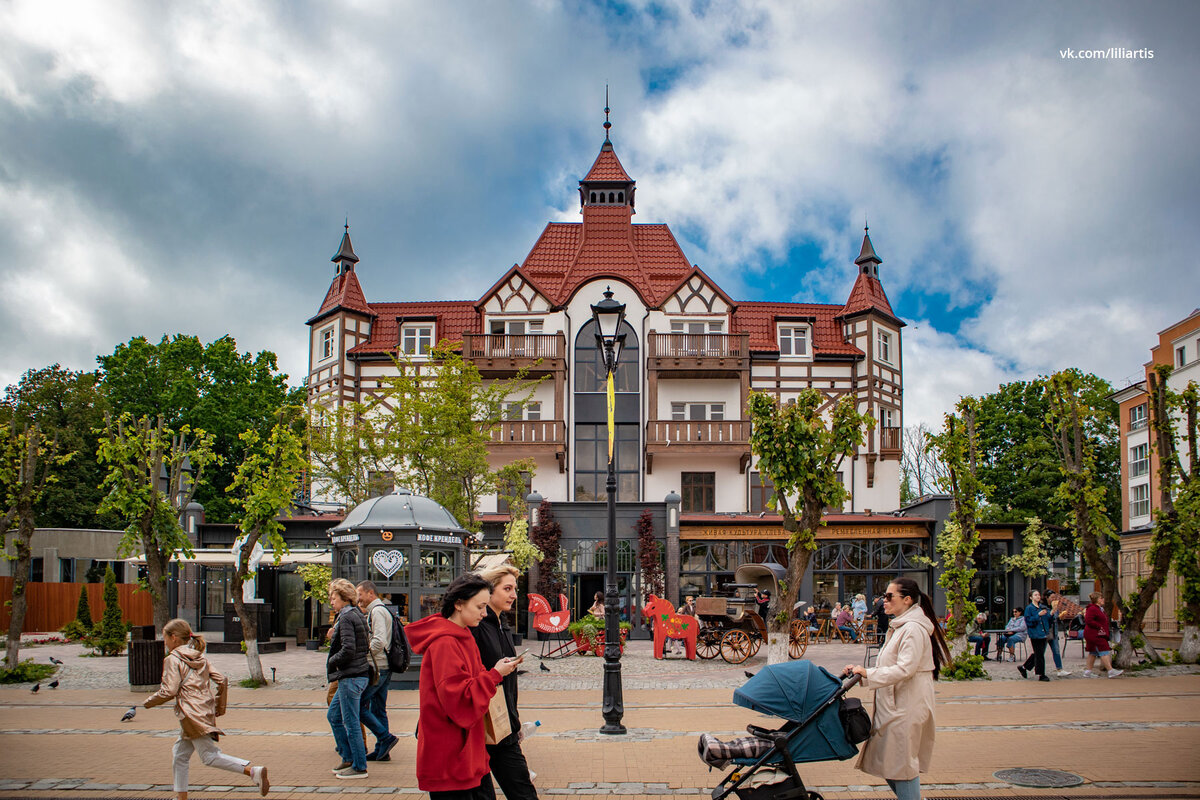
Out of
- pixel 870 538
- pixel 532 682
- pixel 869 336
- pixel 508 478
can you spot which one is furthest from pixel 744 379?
pixel 532 682

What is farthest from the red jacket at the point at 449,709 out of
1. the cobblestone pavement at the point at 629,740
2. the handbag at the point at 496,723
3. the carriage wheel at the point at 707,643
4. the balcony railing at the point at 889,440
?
the balcony railing at the point at 889,440

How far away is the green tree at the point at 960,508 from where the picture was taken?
1842 cm

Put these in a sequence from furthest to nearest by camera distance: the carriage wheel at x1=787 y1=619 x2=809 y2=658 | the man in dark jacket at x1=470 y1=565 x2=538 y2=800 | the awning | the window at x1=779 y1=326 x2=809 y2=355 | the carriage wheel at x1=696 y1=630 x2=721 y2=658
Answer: the window at x1=779 y1=326 x2=809 y2=355 → the awning → the carriage wheel at x1=696 y1=630 x2=721 y2=658 → the carriage wheel at x1=787 y1=619 x2=809 y2=658 → the man in dark jacket at x1=470 y1=565 x2=538 y2=800

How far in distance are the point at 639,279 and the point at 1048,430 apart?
2580cm

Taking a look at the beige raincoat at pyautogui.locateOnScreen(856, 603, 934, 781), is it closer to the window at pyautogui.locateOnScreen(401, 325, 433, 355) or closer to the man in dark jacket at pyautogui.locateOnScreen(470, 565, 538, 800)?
the man in dark jacket at pyautogui.locateOnScreen(470, 565, 538, 800)

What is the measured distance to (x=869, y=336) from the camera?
37.2 metres

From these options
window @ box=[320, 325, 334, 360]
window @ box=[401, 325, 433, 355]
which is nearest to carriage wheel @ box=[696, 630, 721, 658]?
window @ box=[401, 325, 433, 355]

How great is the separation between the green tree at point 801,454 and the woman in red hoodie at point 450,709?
13.0m

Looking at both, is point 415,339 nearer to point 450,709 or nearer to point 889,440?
point 889,440

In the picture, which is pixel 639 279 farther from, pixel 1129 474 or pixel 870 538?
pixel 1129 474

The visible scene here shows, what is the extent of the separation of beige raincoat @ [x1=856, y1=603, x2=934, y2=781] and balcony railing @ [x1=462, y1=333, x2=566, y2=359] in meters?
29.4

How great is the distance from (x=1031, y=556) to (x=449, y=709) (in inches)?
1133

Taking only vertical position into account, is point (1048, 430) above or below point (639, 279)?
below

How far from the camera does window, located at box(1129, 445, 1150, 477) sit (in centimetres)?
3847
